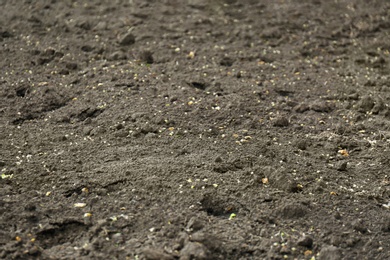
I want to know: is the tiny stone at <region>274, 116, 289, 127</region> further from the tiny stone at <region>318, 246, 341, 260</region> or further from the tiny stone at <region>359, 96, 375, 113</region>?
the tiny stone at <region>318, 246, 341, 260</region>

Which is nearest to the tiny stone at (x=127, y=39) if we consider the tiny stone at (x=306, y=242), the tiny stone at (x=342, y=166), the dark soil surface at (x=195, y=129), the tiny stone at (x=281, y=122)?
the dark soil surface at (x=195, y=129)

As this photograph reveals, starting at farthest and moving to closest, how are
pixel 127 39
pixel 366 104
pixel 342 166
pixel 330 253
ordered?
pixel 127 39
pixel 366 104
pixel 342 166
pixel 330 253

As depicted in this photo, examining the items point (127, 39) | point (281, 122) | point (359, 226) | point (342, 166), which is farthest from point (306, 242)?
point (127, 39)

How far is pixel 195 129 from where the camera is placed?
329cm

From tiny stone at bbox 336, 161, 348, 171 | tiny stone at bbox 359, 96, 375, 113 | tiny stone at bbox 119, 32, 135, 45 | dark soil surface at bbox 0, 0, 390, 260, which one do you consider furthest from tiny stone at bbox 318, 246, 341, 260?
tiny stone at bbox 119, 32, 135, 45

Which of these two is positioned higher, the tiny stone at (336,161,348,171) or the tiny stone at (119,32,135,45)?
the tiny stone at (119,32,135,45)

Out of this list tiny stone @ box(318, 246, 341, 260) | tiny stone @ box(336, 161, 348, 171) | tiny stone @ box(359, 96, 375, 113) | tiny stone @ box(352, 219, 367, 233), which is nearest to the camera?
tiny stone @ box(318, 246, 341, 260)

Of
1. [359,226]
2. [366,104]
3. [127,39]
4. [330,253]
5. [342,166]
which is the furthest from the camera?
[127,39]

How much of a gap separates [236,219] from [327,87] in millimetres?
1473

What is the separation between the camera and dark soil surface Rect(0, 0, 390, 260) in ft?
8.46

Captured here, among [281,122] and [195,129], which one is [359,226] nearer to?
[281,122]

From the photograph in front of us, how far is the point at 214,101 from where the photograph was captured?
11.7 feet

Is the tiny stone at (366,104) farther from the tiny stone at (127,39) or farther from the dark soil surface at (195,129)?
the tiny stone at (127,39)

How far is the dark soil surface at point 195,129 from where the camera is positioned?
2.58 m
